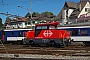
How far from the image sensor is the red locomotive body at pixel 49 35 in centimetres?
2070

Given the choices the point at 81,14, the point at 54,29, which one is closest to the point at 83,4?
the point at 81,14

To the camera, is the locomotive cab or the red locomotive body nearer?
the red locomotive body

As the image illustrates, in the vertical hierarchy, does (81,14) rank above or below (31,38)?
above

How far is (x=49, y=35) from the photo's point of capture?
21484 mm

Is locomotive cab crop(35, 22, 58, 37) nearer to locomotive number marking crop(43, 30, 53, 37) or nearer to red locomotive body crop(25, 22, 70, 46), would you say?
red locomotive body crop(25, 22, 70, 46)

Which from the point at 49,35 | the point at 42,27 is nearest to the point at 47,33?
the point at 49,35

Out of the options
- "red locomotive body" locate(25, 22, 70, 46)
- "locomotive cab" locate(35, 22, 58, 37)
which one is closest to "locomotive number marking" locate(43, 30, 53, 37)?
"red locomotive body" locate(25, 22, 70, 46)

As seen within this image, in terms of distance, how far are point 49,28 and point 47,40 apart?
1.38m

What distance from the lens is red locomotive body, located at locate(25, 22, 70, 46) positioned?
20703 millimetres

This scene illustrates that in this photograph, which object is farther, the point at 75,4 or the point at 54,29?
the point at 75,4

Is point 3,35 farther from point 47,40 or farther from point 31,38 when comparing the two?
point 47,40

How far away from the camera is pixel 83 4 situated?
2235 inches

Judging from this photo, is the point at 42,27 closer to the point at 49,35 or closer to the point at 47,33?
the point at 47,33

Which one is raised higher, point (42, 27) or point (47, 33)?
point (42, 27)
